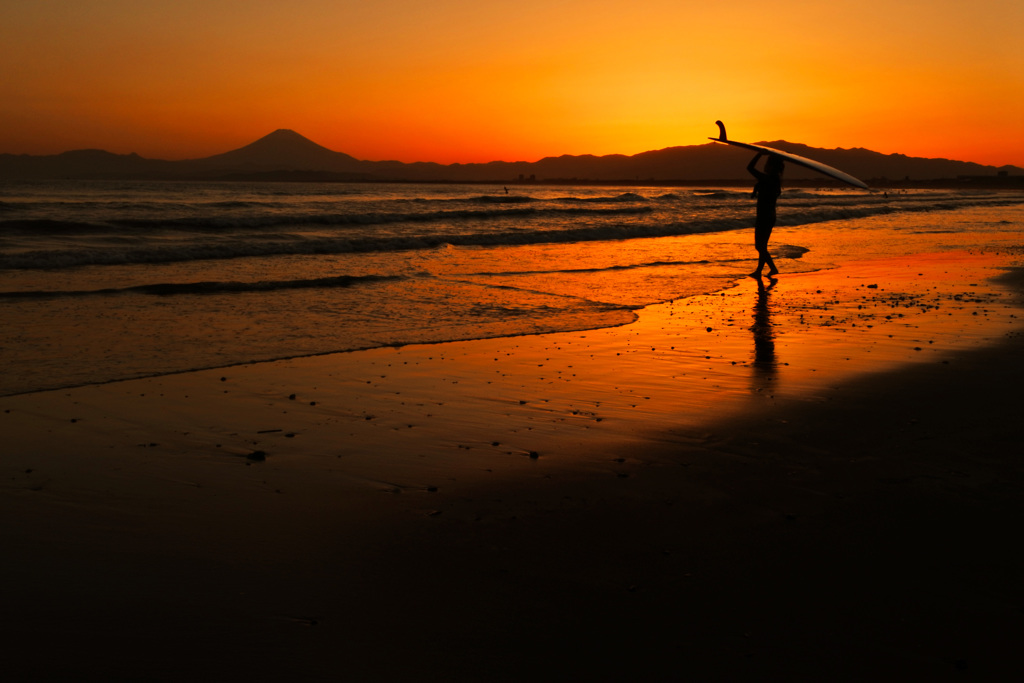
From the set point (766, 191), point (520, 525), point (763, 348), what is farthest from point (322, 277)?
point (520, 525)

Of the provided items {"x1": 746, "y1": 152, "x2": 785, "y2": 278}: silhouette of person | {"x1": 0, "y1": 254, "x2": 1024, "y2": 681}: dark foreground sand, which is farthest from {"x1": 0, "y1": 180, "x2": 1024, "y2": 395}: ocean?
{"x1": 0, "y1": 254, "x2": 1024, "y2": 681}: dark foreground sand

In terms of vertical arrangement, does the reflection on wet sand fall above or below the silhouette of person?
below

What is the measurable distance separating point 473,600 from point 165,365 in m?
5.47

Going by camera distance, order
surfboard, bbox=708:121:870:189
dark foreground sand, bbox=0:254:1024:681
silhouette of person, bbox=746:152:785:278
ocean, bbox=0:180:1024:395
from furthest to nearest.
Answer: silhouette of person, bbox=746:152:785:278
surfboard, bbox=708:121:870:189
ocean, bbox=0:180:1024:395
dark foreground sand, bbox=0:254:1024:681

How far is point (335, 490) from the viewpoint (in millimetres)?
4238

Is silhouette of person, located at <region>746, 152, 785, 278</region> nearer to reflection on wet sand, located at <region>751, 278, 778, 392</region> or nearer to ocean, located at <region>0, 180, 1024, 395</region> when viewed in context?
ocean, located at <region>0, 180, 1024, 395</region>

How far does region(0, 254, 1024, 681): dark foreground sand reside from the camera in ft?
8.90

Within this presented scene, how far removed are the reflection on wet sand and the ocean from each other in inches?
69.6

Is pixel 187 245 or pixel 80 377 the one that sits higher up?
pixel 187 245

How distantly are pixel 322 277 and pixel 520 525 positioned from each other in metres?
11.4

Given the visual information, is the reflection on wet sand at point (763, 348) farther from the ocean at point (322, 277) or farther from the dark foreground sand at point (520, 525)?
the ocean at point (322, 277)

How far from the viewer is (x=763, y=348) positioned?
8125 millimetres

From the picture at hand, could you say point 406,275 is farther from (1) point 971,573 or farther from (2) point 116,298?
(1) point 971,573

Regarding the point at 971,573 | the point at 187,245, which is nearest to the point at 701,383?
the point at 971,573
